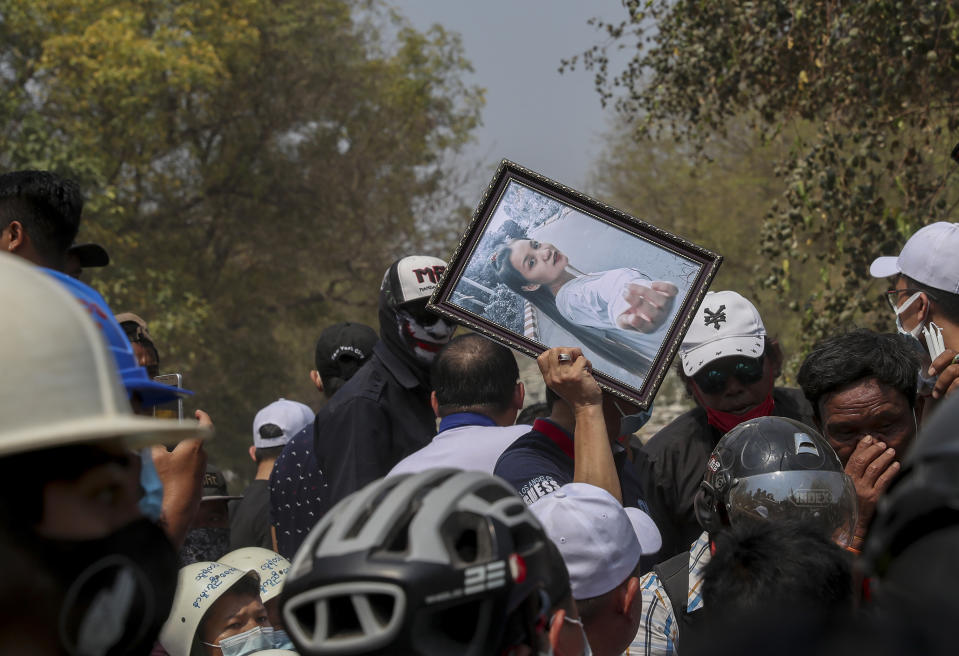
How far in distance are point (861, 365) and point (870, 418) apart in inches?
→ 7.0

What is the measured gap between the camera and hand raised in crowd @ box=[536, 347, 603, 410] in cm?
367

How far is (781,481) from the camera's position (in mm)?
3238

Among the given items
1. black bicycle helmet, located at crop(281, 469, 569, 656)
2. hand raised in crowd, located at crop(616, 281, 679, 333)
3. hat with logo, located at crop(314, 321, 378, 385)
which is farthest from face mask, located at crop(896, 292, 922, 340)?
hat with logo, located at crop(314, 321, 378, 385)

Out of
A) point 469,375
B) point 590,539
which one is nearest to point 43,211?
point 469,375

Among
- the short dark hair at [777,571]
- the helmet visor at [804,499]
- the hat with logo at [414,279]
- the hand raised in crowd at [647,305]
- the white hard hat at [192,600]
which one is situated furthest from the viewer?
the hat with logo at [414,279]

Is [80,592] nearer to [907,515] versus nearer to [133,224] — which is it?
[907,515]

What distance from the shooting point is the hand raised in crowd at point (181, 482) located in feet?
9.46

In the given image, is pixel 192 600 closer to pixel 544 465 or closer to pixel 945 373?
pixel 544 465

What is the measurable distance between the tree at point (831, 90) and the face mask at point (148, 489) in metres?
7.48

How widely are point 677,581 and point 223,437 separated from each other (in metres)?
19.9

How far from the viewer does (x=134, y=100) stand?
2050 centimetres

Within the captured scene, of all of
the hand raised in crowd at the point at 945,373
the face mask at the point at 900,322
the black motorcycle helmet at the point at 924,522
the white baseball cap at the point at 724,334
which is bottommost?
the black motorcycle helmet at the point at 924,522

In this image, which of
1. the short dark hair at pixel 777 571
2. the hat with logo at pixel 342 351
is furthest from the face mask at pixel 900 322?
the hat with logo at pixel 342 351

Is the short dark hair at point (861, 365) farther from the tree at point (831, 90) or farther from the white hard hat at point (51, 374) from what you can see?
the tree at point (831, 90)
